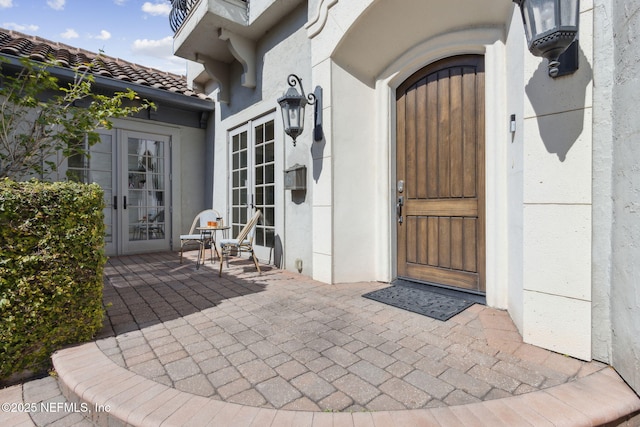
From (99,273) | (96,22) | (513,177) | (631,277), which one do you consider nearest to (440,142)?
(513,177)

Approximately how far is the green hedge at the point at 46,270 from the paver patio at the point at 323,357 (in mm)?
205

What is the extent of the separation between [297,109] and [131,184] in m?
4.04

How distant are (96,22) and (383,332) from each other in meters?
7.88

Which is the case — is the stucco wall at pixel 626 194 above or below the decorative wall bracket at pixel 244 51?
below

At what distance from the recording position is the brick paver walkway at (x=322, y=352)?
1531mm

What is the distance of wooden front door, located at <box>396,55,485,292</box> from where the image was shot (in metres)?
2.88

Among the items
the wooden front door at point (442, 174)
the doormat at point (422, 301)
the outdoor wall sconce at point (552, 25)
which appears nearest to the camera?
the outdoor wall sconce at point (552, 25)

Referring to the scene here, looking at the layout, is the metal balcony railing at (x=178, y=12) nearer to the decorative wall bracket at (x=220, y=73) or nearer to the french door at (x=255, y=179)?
the decorative wall bracket at (x=220, y=73)

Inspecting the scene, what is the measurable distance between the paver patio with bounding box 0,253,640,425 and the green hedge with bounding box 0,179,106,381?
21 centimetres

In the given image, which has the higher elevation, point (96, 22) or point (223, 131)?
point (96, 22)

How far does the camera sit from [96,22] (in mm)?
6070

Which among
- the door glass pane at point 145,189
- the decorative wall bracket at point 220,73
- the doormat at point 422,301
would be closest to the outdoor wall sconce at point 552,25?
the doormat at point 422,301

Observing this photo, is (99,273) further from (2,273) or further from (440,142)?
(440,142)

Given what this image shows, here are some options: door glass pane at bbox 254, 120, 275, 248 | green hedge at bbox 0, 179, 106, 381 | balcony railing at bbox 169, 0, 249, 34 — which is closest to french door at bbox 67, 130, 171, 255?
balcony railing at bbox 169, 0, 249, 34
